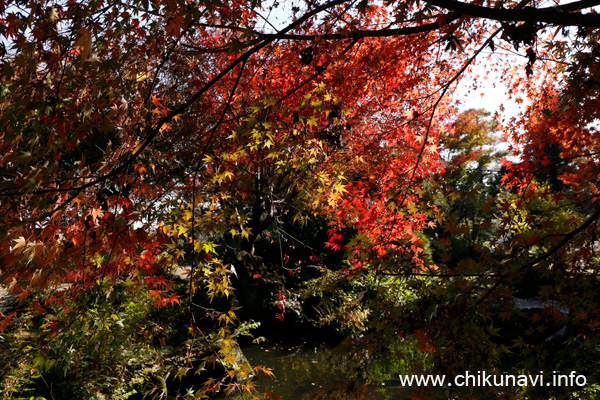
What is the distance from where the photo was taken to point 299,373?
7082 millimetres

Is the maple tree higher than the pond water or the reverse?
higher

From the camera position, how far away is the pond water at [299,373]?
19.8ft

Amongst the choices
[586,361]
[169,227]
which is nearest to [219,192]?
[169,227]

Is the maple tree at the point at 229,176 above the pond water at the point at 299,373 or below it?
above

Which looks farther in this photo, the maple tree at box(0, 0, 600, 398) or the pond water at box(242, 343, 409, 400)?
the pond water at box(242, 343, 409, 400)

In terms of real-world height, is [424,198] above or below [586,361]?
above

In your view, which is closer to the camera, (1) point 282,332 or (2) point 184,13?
(2) point 184,13

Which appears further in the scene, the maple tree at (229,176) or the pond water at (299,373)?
the pond water at (299,373)

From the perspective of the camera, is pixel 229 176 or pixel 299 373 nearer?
pixel 229 176

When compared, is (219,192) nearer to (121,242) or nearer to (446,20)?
(121,242)

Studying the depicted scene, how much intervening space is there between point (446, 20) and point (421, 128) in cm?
329

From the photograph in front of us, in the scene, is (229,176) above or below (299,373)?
above

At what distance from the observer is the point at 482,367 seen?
107 inches

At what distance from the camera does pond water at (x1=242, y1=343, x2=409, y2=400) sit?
6.04 m
